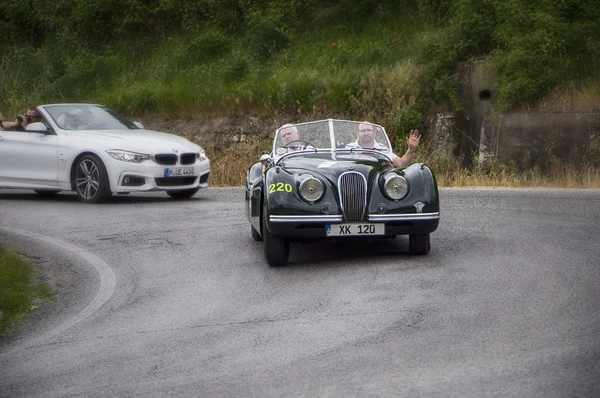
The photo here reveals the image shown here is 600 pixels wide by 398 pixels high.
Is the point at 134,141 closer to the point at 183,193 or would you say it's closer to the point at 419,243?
the point at 183,193

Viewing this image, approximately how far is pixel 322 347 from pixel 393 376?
879mm

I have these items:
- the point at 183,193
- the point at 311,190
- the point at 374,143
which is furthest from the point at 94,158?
the point at 311,190

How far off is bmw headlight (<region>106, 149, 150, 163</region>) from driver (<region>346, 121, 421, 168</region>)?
16.7ft

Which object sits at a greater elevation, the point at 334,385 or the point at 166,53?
the point at 166,53

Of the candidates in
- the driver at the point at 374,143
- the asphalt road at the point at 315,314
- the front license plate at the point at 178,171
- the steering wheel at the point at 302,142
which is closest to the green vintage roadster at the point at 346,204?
the asphalt road at the point at 315,314

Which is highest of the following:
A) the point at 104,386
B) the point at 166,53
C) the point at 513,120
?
the point at 166,53

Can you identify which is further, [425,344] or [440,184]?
[440,184]

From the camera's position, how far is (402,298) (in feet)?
26.7

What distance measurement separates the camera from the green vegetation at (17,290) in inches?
340

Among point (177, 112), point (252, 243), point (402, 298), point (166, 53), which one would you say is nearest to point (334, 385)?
point (402, 298)

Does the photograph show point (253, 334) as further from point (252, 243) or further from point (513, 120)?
point (513, 120)

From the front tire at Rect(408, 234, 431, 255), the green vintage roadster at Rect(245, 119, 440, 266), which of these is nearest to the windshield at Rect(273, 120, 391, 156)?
the green vintage roadster at Rect(245, 119, 440, 266)

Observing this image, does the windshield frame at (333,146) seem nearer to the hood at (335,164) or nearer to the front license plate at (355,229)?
the hood at (335,164)

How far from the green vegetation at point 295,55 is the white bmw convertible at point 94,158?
28.8ft
